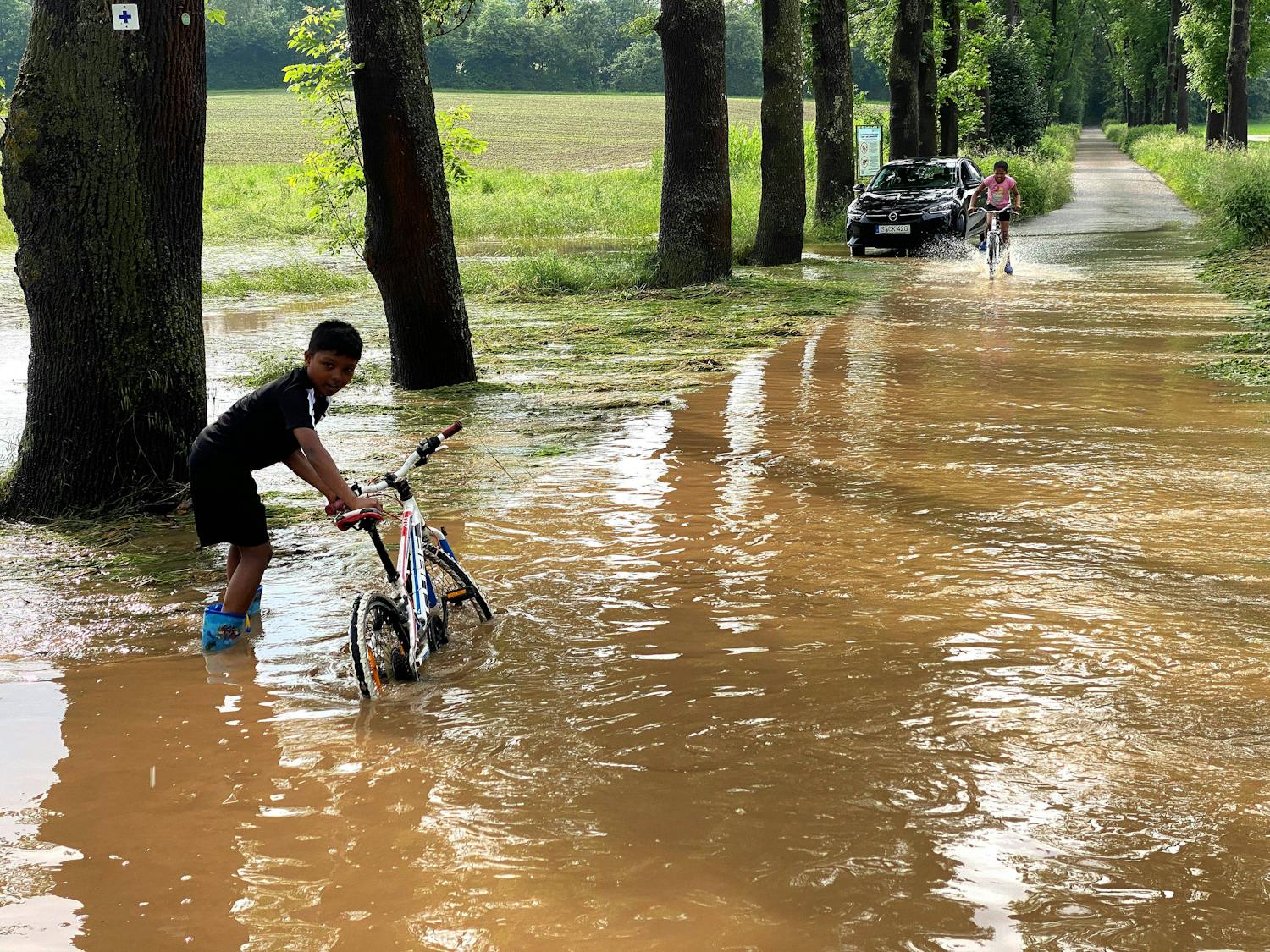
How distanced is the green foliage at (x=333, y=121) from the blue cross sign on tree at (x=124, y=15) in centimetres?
415

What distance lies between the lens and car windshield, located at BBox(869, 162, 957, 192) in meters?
26.4

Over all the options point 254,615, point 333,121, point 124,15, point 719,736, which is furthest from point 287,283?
point 719,736

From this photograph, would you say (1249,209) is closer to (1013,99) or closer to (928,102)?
(928,102)

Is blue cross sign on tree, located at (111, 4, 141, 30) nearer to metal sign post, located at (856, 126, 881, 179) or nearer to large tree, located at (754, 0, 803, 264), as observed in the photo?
large tree, located at (754, 0, 803, 264)

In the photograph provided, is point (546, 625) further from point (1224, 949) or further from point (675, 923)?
point (1224, 949)

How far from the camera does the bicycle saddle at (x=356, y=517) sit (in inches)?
197

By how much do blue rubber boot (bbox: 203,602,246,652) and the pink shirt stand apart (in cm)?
1817

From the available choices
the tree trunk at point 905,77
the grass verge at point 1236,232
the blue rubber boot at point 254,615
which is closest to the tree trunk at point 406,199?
the blue rubber boot at point 254,615

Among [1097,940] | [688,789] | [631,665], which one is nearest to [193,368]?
[631,665]

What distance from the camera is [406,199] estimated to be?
1188 cm

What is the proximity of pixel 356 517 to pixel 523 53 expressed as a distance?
116 m

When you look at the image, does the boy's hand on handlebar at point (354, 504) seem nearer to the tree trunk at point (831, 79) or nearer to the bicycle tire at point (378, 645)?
the bicycle tire at point (378, 645)

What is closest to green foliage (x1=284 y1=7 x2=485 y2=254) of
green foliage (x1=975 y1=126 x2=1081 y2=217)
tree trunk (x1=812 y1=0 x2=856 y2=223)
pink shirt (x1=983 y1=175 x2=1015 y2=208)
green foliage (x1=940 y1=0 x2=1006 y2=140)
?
pink shirt (x1=983 y1=175 x2=1015 y2=208)

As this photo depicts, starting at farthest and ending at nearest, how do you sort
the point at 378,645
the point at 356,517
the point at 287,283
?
1. the point at 287,283
2. the point at 378,645
3. the point at 356,517
